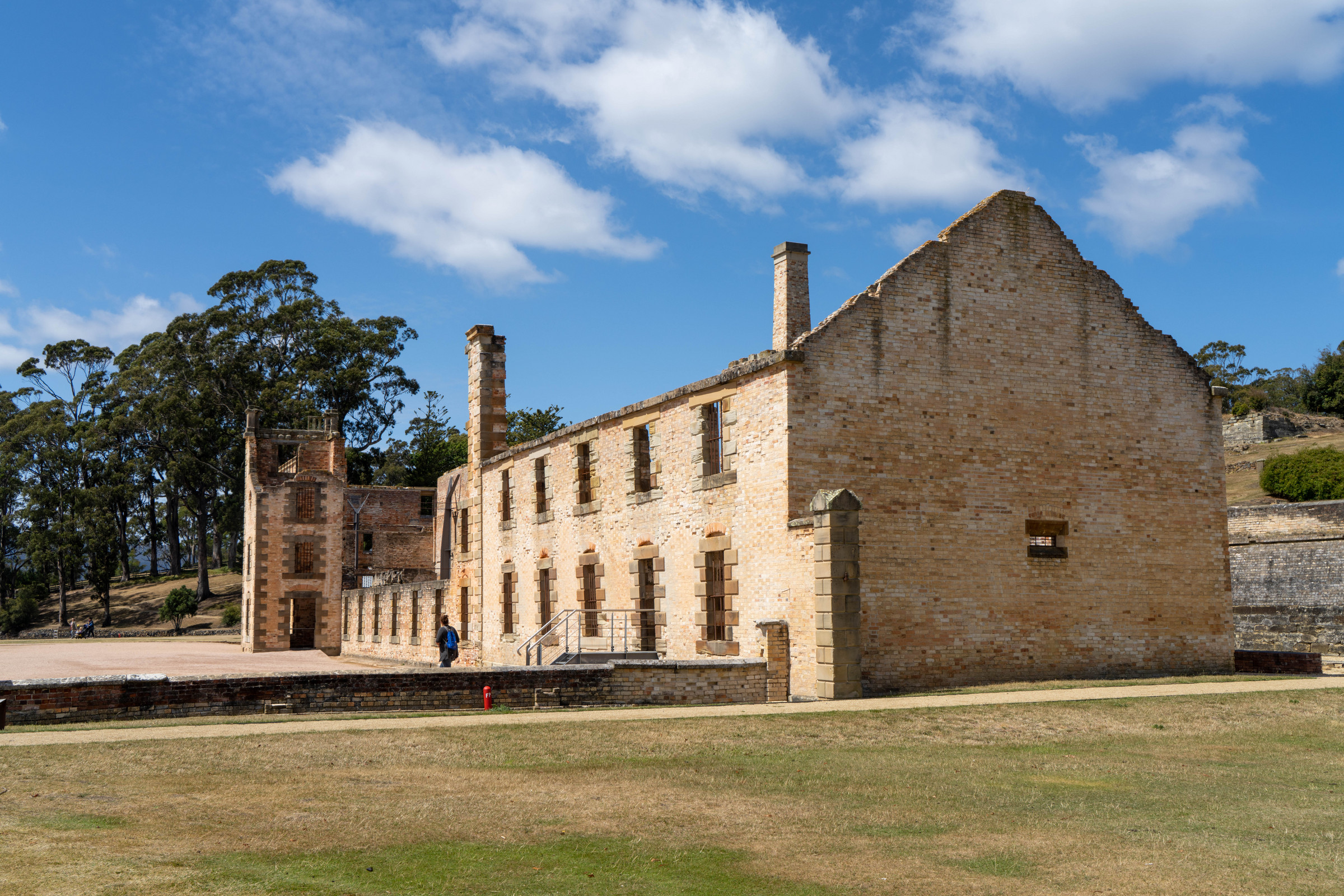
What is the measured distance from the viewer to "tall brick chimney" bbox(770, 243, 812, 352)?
841 inches

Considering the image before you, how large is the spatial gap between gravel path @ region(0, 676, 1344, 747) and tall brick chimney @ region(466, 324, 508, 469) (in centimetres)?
1772

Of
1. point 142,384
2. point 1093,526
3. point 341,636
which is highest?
point 142,384

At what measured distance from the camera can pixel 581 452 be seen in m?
26.5

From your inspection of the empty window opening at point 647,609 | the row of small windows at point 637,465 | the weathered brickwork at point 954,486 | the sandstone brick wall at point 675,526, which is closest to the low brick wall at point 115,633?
the row of small windows at point 637,465

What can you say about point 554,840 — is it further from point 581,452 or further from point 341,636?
point 341,636

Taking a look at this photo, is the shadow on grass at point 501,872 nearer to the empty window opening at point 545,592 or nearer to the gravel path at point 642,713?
the gravel path at point 642,713

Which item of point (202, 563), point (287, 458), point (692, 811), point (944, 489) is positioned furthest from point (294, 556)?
point (692, 811)

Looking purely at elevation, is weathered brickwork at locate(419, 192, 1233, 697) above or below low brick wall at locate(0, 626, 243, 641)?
above

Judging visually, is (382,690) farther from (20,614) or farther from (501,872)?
(20,614)

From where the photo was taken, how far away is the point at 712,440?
854 inches

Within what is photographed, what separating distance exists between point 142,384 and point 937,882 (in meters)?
71.4

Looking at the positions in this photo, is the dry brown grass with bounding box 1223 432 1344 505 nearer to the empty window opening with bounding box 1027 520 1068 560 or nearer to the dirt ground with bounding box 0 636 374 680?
the empty window opening with bounding box 1027 520 1068 560

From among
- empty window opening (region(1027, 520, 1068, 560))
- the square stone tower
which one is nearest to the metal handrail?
empty window opening (region(1027, 520, 1068, 560))

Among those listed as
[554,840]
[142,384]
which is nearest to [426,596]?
[554,840]
